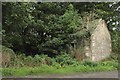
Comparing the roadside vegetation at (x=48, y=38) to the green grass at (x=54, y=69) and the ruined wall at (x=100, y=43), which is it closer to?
the green grass at (x=54, y=69)

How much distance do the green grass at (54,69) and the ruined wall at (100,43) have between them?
5.65 ft

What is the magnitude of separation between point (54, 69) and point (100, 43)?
534cm

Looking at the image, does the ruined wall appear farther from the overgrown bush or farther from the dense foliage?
the overgrown bush

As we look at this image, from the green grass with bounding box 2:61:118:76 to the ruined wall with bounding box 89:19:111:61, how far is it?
1.72 m

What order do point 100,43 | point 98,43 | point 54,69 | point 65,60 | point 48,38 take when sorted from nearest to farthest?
point 54,69 < point 65,60 < point 48,38 < point 98,43 < point 100,43

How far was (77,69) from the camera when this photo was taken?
1289cm

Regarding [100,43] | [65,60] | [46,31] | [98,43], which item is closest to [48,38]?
[46,31]

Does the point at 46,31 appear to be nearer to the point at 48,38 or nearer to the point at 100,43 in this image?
the point at 48,38

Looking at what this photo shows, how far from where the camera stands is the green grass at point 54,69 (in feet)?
36.8

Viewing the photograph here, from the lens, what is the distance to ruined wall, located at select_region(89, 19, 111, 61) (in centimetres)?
1642

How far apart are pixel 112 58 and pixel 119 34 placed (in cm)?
282

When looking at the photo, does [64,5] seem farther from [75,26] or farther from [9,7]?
[9,7]

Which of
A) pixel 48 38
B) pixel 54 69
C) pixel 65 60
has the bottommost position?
pixel 54 69

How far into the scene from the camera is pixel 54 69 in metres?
12.4
